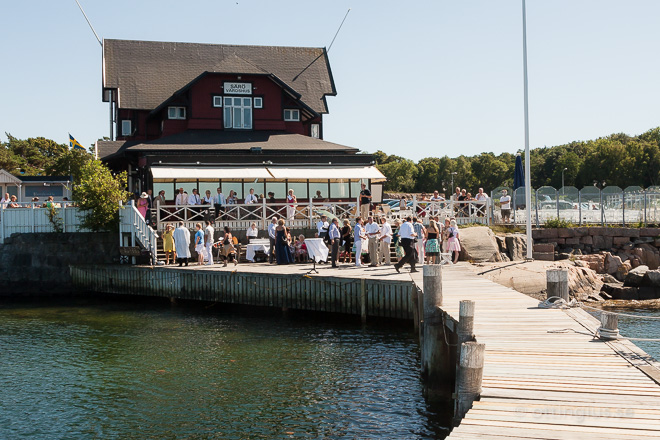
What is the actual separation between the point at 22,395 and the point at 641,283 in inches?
900

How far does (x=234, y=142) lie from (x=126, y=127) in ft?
30.0

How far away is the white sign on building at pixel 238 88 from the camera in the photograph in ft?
122

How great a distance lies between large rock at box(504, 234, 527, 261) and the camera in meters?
26.9

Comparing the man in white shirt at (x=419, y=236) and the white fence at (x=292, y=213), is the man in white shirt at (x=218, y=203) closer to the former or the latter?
the white fence at (x=292, y=213)

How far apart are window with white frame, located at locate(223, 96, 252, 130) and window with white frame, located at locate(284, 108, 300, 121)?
2401mm

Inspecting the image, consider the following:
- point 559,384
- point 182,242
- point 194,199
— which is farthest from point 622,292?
point 559,384

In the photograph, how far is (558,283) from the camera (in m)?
14.3

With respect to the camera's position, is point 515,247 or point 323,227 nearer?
point 323,227

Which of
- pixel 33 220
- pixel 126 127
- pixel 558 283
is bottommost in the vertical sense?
pixel 558 283

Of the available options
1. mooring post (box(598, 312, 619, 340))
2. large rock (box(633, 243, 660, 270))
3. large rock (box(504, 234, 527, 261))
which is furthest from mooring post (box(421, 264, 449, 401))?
large rock (box(633, 243, 660, 270))

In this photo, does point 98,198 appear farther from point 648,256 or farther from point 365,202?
point 648,256

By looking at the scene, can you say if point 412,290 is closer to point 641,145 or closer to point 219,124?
point 219,124

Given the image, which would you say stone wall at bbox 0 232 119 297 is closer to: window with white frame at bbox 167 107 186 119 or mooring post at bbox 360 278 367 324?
window with white frame at bbox 167 107 186 119

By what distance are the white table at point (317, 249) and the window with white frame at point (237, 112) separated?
13.4 metres
